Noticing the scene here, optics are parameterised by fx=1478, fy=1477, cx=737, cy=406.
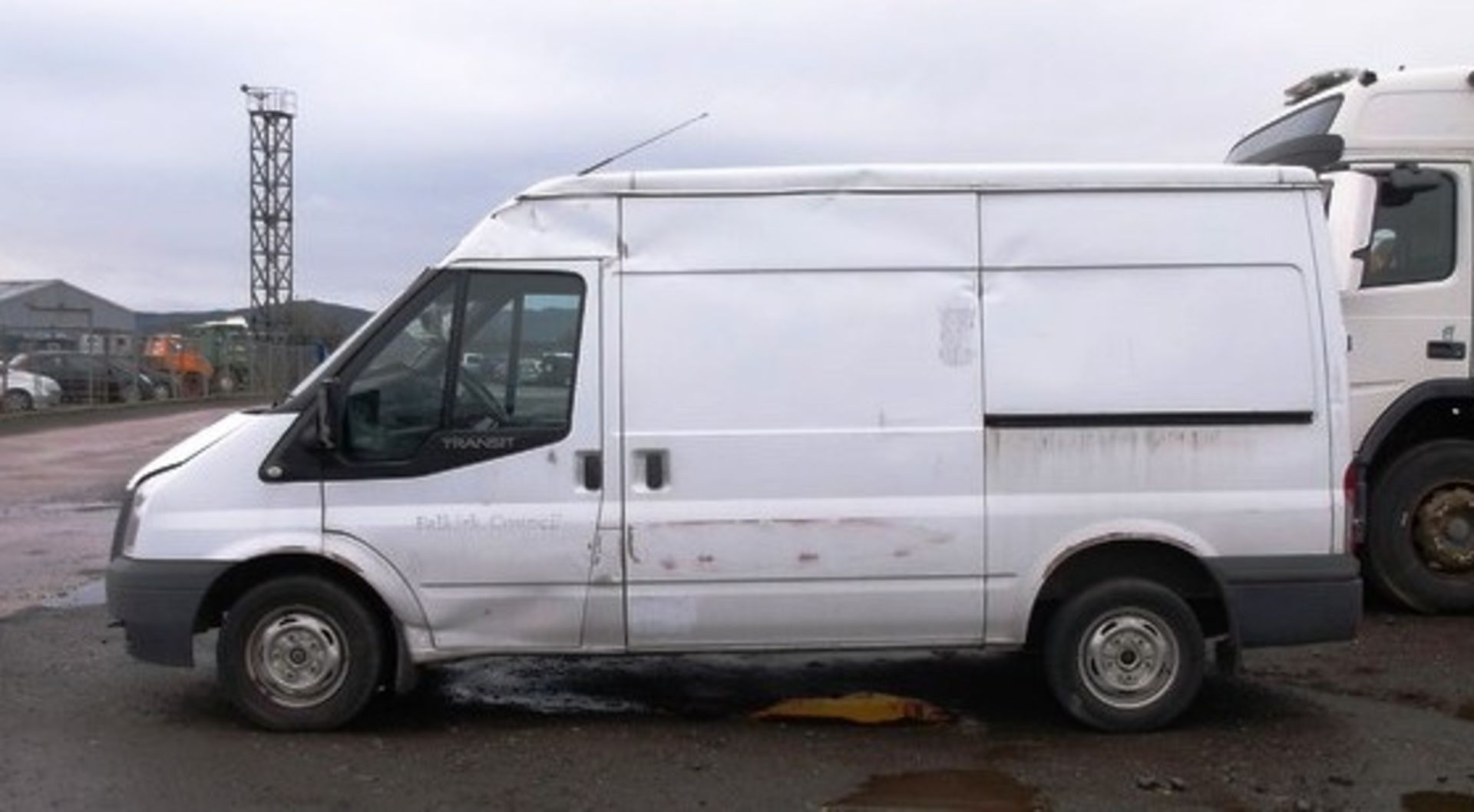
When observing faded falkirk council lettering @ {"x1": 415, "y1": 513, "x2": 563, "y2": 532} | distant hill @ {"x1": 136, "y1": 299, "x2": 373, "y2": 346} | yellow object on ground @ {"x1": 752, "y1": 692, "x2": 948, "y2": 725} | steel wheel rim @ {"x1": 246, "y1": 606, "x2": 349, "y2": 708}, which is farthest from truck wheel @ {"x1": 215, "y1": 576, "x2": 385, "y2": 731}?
distant hill @ {"x1": 136, "y1": 299, "x2": 373, "y2": 346}

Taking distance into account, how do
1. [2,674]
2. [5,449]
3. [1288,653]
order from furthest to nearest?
[5,449], [1288,653], [2,674]

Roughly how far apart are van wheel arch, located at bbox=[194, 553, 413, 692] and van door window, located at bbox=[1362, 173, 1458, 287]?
5.96 meters

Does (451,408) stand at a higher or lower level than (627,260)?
lower

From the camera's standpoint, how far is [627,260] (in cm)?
621

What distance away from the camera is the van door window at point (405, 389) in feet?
20.4

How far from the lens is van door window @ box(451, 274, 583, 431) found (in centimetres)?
620

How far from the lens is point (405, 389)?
6277 mm

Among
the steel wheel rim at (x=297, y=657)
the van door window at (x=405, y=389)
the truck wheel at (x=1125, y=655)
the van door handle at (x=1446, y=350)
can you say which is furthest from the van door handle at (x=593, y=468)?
the van door handle at (x=1446, y=350)

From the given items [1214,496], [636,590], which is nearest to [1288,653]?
[1214,496]

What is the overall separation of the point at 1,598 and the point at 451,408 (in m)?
5.21

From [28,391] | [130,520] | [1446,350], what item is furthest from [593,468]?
[28,391]

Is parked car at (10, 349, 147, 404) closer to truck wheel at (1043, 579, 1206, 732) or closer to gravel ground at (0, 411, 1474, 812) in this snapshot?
gravel ground at (0, 411, 1474, 812)

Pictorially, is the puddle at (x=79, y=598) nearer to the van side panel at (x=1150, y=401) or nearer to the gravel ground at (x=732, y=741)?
the gravel ground at (x=732, y=741)

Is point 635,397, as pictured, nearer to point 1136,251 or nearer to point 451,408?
point 451,408
